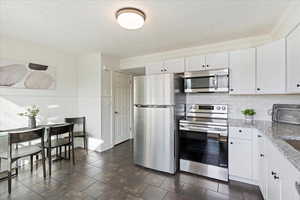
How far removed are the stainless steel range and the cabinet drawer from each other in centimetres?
8

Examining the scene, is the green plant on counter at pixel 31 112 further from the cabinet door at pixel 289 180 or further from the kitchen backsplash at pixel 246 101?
the cabinet door at pixel 289 180

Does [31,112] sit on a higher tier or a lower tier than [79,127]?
higher

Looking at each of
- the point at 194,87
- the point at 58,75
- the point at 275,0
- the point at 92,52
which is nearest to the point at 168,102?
the point at 194,87

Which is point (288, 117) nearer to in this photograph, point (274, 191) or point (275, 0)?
point (274, 191)

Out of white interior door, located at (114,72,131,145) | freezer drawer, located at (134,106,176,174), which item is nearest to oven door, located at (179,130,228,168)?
freezer drawer, located at (134,106,176,174)

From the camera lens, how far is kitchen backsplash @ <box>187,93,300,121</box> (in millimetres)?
2318

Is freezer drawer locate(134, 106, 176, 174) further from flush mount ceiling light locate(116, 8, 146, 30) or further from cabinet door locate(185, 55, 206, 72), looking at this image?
flush mount ceiling light locate(116, 8, 146, 30)

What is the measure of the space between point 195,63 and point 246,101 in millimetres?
1166

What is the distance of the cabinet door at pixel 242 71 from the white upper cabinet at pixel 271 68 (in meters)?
0.08

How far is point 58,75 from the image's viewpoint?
11.2ft

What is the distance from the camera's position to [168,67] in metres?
2.86

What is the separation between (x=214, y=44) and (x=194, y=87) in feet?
3.52

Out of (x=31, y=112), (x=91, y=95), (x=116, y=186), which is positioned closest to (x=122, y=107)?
(x=91, y=95)

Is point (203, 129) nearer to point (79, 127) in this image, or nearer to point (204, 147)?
point (204, 147)
